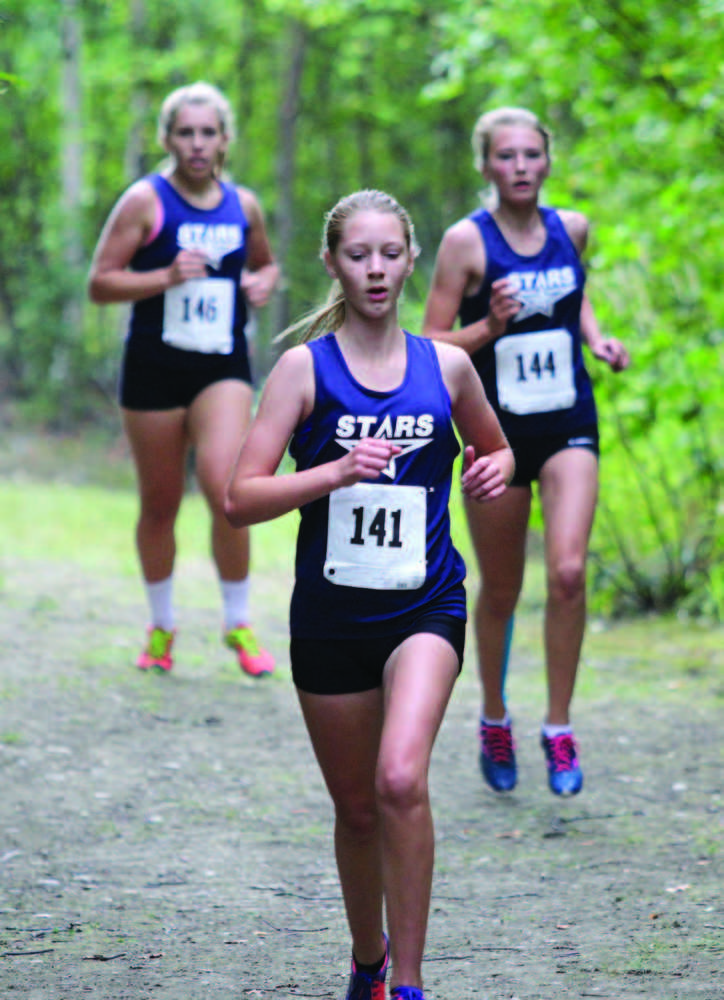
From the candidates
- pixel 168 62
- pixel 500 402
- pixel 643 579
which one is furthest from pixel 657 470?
pixel 168 62

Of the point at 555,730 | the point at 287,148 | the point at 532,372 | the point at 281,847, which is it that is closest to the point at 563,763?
the point at 555,730

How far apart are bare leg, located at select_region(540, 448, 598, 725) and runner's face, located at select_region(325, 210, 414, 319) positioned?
1.79 m

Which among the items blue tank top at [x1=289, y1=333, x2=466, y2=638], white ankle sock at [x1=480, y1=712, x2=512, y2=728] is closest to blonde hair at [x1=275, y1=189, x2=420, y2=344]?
blue tank top at [x1=289, y1=333, x2=466, y2=638]

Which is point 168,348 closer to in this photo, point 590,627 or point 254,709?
point 254,709

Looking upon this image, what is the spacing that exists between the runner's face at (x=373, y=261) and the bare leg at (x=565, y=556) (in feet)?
5.87

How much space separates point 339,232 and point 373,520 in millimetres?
631

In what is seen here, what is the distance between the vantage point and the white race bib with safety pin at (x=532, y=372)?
5117 millimetres

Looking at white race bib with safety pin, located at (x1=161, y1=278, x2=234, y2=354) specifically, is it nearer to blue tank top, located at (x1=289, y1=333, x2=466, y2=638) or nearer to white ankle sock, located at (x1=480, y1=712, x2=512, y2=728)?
white ankle sock, located at (x1=480, y1=712, x2=512, y2=728)

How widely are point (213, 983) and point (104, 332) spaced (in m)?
19.9

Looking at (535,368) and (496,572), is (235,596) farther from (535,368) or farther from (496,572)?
(535,368)

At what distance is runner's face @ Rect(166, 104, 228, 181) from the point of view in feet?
20.7

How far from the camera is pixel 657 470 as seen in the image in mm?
9328

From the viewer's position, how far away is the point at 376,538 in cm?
329

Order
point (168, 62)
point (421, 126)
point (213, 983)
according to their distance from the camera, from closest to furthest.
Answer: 1. point (213, 983)
2. point (168, 62)
3. point (421, 126)
